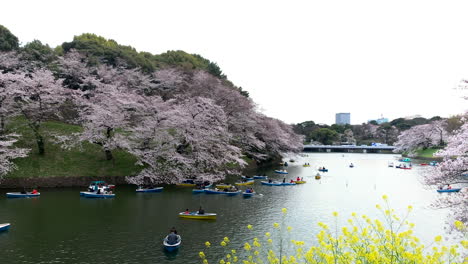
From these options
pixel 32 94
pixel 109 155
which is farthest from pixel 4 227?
pixel 32 94

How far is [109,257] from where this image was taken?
67.7ft

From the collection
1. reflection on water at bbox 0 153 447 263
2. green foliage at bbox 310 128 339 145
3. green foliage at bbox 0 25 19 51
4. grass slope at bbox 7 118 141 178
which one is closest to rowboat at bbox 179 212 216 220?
reflection on water at bbox 0 153 447 263

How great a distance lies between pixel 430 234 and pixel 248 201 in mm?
18231

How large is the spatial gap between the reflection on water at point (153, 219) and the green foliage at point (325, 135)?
129941 mm

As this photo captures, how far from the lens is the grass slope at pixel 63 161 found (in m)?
44.1

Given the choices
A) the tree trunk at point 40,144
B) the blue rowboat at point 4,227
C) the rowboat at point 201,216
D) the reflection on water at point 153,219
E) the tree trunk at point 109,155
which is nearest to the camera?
the reflection on water at point 153,219

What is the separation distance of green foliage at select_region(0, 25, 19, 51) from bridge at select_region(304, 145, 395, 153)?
125933 millimetres

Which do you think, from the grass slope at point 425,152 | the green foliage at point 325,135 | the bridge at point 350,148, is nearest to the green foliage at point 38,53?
the grass slope at point 425,152

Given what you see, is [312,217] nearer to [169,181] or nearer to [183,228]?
[183,228]

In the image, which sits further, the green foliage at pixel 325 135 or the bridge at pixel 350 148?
the green foliage at pixel 325 135

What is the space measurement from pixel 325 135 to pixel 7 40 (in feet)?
472

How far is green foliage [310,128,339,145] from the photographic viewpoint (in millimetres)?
176000

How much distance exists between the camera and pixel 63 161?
153 ft

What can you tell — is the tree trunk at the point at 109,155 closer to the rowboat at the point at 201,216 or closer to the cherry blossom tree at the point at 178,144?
the cherry blossom tree at the point at 178,144
